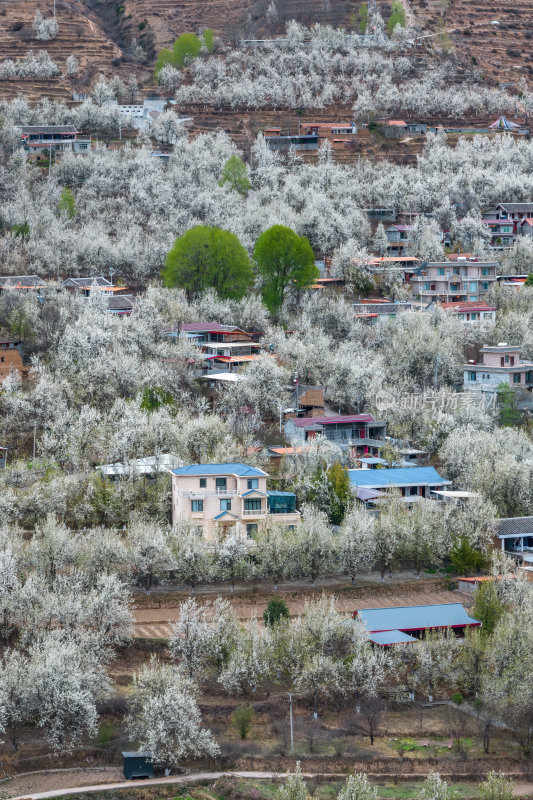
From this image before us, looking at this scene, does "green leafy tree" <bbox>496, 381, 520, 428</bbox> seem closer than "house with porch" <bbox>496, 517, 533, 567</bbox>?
No

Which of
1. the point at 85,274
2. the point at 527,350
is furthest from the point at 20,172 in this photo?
the point at 527,350

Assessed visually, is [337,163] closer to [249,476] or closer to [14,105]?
[14,105]

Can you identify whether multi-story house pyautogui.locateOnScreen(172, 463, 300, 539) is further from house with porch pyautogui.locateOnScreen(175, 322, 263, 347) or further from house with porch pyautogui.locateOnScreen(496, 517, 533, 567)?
house with porch pyautogui.locateOnScreen(175, 322, 263, 347)

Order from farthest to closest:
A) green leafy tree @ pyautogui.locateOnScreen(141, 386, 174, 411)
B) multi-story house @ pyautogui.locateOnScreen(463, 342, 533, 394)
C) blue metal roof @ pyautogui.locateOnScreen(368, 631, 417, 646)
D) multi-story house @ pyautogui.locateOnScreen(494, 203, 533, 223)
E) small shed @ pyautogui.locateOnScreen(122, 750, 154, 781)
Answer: multi-story house @ pyautogui.locateOnScreen(494, 203, 533, 223) → multi-story house @ pyautogui.locateOnScreen(463, 342, 533, 394) → green leafy tree @ pyautogui.locateOnScreen(141, 386, 174, 411) → blue metal roof @ pyautogui.locateOnScreen(368, 631, 417, 646) → small shed @ pyautogui.locateOnScreen(122, 750, 154, 781)

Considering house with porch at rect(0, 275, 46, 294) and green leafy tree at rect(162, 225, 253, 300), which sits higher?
green leafy tree at rect(162, 225, 253, 300)

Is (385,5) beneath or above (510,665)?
above

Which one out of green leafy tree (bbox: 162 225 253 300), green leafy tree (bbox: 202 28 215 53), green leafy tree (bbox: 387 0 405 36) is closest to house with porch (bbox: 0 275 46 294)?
green leafy tree (bbox: 162 225 253 300)
